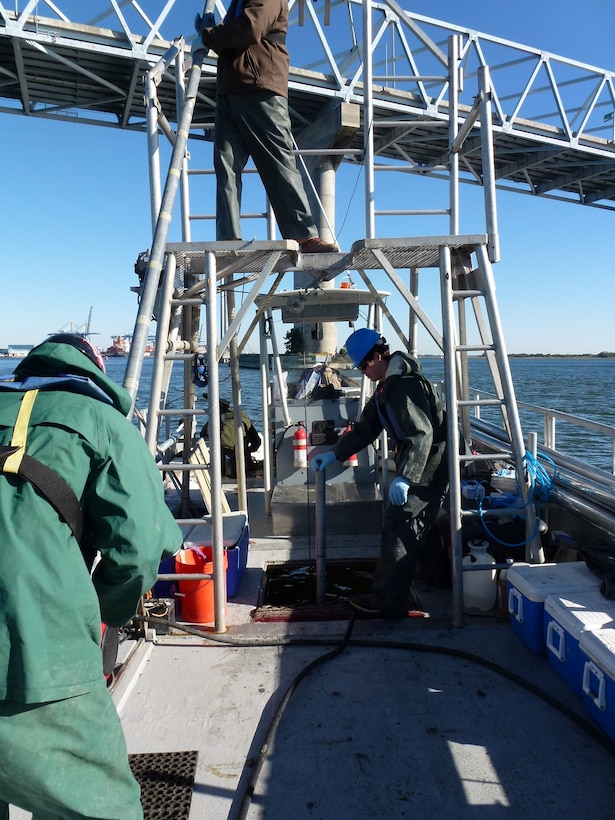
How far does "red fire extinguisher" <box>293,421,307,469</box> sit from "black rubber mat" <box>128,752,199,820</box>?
4164 millimetres

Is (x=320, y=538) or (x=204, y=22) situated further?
(x=320, y=538)

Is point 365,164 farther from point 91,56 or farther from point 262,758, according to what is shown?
point 91,56

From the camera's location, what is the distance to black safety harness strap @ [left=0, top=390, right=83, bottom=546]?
1566mm

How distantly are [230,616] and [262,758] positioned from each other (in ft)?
5.42

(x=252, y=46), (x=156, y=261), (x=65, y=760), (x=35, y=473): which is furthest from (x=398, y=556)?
(x=252, y=46)

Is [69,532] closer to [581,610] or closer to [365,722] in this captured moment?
[365,722]

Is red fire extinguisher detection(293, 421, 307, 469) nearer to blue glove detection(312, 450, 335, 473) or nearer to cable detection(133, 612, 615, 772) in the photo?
blue glove detection(312, 450, 335, 473)

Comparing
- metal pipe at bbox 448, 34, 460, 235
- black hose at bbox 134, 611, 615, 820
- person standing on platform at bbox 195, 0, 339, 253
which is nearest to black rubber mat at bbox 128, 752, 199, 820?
black hose at bbox 134, 611, 615, 820

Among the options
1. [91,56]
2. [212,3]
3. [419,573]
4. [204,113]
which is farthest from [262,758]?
[204,113]

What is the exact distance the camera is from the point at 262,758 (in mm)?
2701

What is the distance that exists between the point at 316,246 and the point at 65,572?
3.38 metres

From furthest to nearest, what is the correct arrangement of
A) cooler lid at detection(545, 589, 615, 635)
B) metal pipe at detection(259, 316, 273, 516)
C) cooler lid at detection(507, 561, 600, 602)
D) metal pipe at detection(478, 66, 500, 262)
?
metal pipe at detection(259, 316, 273, 516) < metal pipe at detection(478, 66, 500, 262) < cooler lid at detection(507, 561, 600, 602) < cooler lid at detection(545, 589, 615, 635)

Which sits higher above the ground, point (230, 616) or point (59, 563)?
point (59, 563)

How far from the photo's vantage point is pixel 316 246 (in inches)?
174
